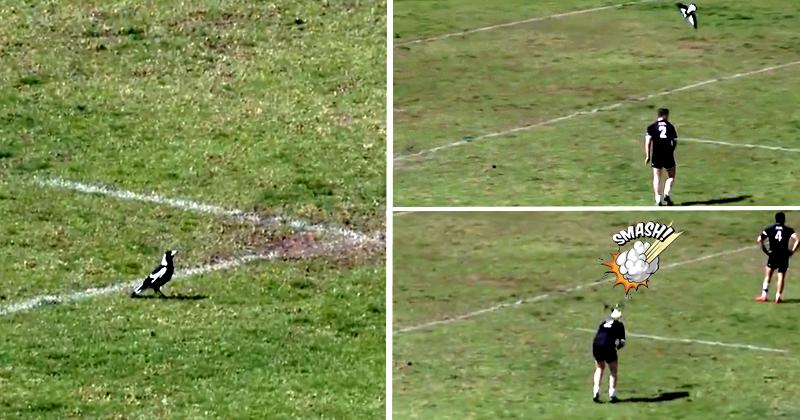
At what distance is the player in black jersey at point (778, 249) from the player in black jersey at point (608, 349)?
1638 mm

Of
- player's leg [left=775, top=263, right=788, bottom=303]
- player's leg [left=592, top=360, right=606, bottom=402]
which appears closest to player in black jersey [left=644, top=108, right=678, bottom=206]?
player's leg [left=775, top=263, right=788, bottom=303]

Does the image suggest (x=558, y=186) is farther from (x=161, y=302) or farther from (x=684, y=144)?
(x=161, y=302)

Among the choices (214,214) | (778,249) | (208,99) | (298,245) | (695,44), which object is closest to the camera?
(778,249)

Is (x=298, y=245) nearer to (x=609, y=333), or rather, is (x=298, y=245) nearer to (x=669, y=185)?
(x=609, y=333)

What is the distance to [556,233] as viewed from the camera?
865 inches

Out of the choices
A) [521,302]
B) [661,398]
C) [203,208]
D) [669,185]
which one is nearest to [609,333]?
[661,398]

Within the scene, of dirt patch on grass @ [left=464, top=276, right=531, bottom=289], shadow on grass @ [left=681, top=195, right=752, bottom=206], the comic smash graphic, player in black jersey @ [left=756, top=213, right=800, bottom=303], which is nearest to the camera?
the comic smash graphic

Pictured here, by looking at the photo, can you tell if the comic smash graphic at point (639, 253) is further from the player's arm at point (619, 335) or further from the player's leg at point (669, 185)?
the player's arm at point (619, 335)

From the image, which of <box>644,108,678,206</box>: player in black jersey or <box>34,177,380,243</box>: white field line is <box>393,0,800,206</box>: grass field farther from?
<box>34,177,380,243</box>: white field line

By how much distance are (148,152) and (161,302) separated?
215 cm

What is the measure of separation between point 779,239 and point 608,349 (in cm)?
214

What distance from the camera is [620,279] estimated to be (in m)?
21.6

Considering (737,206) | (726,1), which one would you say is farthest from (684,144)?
(726,1)

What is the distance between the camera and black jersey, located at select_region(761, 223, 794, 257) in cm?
2169
